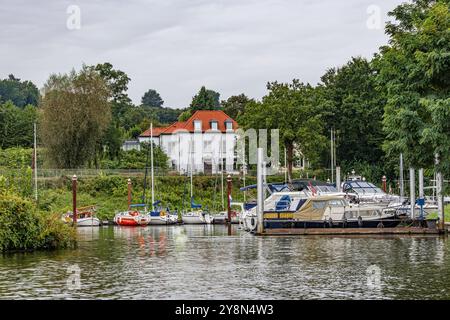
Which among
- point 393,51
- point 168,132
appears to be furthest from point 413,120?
point 168,132

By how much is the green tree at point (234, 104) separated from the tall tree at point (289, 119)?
39029 mm

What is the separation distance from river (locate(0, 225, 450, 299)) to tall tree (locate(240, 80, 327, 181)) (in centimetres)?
4377

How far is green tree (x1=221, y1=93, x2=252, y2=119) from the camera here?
142 metres

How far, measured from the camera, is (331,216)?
59500 millimetres

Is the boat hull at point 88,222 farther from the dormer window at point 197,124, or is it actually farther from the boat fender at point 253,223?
the dormer window at point 197,124

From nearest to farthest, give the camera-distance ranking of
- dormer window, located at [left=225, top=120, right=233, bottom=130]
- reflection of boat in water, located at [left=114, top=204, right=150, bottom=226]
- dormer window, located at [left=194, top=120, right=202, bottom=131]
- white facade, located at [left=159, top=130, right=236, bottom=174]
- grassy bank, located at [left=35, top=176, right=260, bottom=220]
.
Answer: reflection of boat in water, located at [left=114, top=204, right=150, bottom=226], grassy bank, located at [left=35, top=176, right=260, bottom=220], white facade, located at [left=159, top=130, right=236, bottom=174], dormer window, located at [left=194, top=120, right=202, bottom=131], dormer window, located at [left=225, top=120, right=233, bottom=130]

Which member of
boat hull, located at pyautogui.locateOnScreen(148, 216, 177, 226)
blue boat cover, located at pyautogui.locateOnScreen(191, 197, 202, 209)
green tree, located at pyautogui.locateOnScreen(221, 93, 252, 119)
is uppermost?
green tree, located at pyautogui.locateOnScreen(221, 93, 252, 119)

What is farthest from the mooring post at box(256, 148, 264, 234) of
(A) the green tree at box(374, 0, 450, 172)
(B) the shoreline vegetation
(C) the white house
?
(C) the white house

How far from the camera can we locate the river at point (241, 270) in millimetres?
30922

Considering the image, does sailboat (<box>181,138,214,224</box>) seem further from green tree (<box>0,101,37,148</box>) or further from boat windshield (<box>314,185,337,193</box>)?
green tree (<box>0,101,37,148</box>)

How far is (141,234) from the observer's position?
67.4 m

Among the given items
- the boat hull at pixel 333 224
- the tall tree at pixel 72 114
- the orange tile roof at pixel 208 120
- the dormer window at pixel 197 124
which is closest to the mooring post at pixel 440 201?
the boat hull at pixel 333 224
